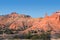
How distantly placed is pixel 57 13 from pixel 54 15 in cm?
260

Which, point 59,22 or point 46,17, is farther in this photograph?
point 46,17

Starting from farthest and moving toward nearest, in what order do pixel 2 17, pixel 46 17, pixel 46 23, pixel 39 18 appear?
pixel 2 17 < pixel 39 18 < pixel 46 17 < pixel 46 23

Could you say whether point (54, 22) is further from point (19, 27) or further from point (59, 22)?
point (19, 27)

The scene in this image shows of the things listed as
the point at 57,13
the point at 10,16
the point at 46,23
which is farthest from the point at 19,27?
the point at 10,16

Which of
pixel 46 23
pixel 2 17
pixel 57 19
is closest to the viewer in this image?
pixel 46 23

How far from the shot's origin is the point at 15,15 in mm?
115312

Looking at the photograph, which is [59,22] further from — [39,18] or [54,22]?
[39,18]

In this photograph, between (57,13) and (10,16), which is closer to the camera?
(57,13)

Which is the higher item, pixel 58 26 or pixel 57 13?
pixel 57 13

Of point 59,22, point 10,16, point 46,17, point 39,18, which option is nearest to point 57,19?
point 59,22

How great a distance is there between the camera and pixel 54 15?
284 feet

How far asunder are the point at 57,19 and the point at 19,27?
1673 cm

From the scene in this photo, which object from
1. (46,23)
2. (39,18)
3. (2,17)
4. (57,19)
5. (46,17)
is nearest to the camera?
(46,23)

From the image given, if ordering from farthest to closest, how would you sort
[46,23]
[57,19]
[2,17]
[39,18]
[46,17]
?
[2,17], [39,18], [46,17], [57,19], [46,23]
